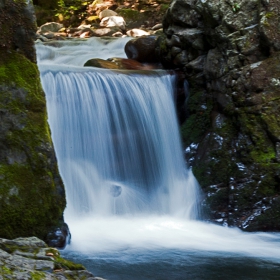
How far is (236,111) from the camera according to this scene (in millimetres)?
6930

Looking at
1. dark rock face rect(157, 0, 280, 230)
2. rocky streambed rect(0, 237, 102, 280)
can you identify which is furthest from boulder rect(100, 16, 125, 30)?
rocky streambed rect(0, 237, 102, 280)

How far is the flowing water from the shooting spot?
16.6 feet

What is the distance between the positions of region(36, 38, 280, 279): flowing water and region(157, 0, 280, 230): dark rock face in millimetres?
315

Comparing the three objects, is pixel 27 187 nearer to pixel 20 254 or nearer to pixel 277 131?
pixel 20 254

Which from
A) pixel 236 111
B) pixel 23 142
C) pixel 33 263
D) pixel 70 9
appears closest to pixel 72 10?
pixel 70 9

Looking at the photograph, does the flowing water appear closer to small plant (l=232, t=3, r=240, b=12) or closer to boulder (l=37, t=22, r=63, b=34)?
small plant (l=232, t=3, r=240, b=12)

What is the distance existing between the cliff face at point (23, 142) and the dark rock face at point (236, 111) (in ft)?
8.99

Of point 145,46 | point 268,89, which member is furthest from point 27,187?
point 145,46

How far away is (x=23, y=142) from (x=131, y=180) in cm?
272

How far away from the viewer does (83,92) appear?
23.4 ft

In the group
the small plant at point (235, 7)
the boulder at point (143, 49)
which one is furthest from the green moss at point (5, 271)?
the boulder at point (143, 49)

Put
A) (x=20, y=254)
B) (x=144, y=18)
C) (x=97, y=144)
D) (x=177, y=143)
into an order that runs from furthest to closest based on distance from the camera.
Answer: (x=144, y=18) < (x=177, y=143) < (x=97, y=144) < (x=20, y=254)

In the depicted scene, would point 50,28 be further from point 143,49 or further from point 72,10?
point 143,49

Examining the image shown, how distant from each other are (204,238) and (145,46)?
17.1 ft
